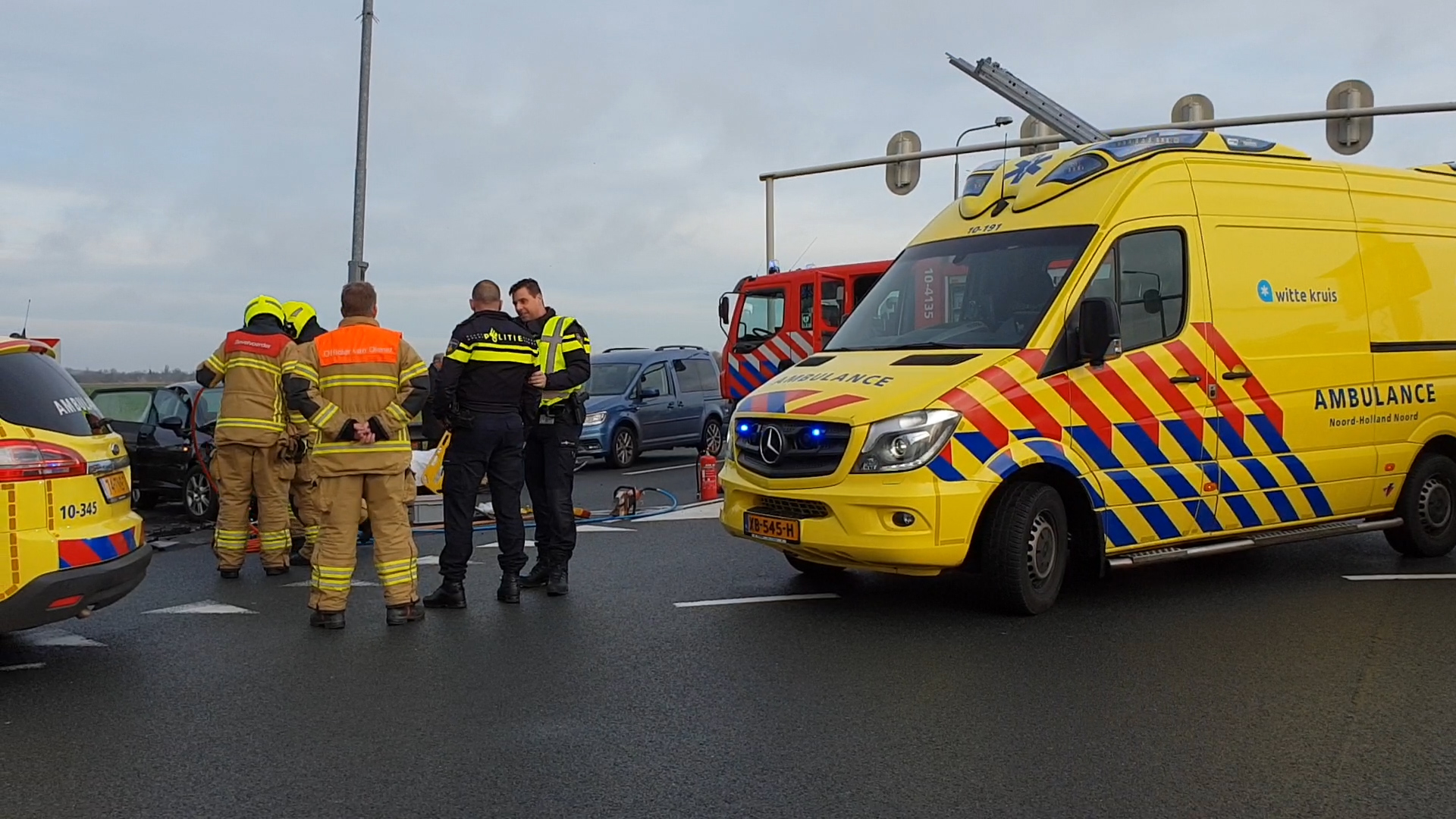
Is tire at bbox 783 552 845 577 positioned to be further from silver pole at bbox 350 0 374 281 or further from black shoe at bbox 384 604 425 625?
silver pole at bbox 350 0 374 281

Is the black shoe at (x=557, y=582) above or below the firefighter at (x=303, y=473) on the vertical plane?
below

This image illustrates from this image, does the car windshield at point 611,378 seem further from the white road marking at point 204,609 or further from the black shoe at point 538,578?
the white road marking at point 204,609

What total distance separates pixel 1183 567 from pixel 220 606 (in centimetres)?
624

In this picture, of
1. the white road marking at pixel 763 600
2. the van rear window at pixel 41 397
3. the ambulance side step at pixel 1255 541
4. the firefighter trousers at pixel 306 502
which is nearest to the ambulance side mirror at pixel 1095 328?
the ambulance side step at pixel 1255 541

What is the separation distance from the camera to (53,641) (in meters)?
7.02

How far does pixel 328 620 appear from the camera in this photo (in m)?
7.30

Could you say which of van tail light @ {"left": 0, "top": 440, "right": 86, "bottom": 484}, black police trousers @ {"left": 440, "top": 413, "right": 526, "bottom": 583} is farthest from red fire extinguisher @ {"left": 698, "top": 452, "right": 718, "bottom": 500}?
van tail light @ {"left": 0, "top": 440, "right": 86, "bottom": 484}

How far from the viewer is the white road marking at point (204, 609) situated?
7.90m

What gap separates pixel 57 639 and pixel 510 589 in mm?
2454

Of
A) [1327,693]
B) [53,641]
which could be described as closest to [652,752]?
[1327,693]

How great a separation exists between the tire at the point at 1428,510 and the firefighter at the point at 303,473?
24.9 ft

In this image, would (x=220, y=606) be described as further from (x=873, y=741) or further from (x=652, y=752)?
(x=873, y=741)

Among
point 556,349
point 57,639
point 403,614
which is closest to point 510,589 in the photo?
point 403,614

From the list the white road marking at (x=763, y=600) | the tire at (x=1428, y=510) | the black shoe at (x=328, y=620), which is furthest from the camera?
the tire at (x=1428, y=510)
